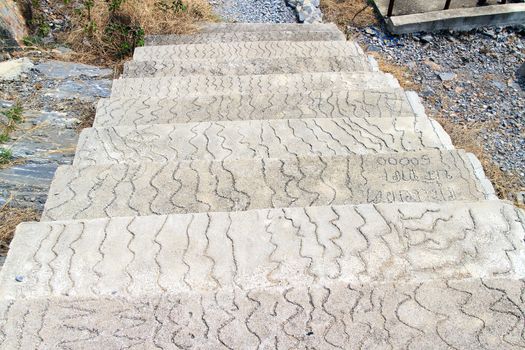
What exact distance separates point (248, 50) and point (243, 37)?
2.02ft

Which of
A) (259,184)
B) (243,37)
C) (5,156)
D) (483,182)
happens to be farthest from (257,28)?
(483,182)

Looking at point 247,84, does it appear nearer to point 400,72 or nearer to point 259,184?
point 259,184

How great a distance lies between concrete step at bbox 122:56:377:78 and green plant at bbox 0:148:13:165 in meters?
1.73

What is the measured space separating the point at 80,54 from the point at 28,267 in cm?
411

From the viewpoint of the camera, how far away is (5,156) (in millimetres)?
2988

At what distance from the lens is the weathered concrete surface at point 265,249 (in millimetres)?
1754

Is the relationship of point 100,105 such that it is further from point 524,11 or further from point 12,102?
point 524,11

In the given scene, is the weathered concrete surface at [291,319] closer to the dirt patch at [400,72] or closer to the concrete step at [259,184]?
the concrete step at [259,184]

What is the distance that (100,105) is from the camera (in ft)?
11.9

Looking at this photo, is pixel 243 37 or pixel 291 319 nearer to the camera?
pixel 291 319

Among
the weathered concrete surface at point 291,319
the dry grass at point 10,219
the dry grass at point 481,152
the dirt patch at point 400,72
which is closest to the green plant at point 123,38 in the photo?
the dirt patch at point 400,72

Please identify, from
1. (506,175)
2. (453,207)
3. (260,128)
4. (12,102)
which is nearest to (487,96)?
(506,175)

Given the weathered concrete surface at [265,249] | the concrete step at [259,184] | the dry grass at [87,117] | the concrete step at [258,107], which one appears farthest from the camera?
the dry grass at [87,117]

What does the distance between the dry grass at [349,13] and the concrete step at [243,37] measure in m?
1.07
